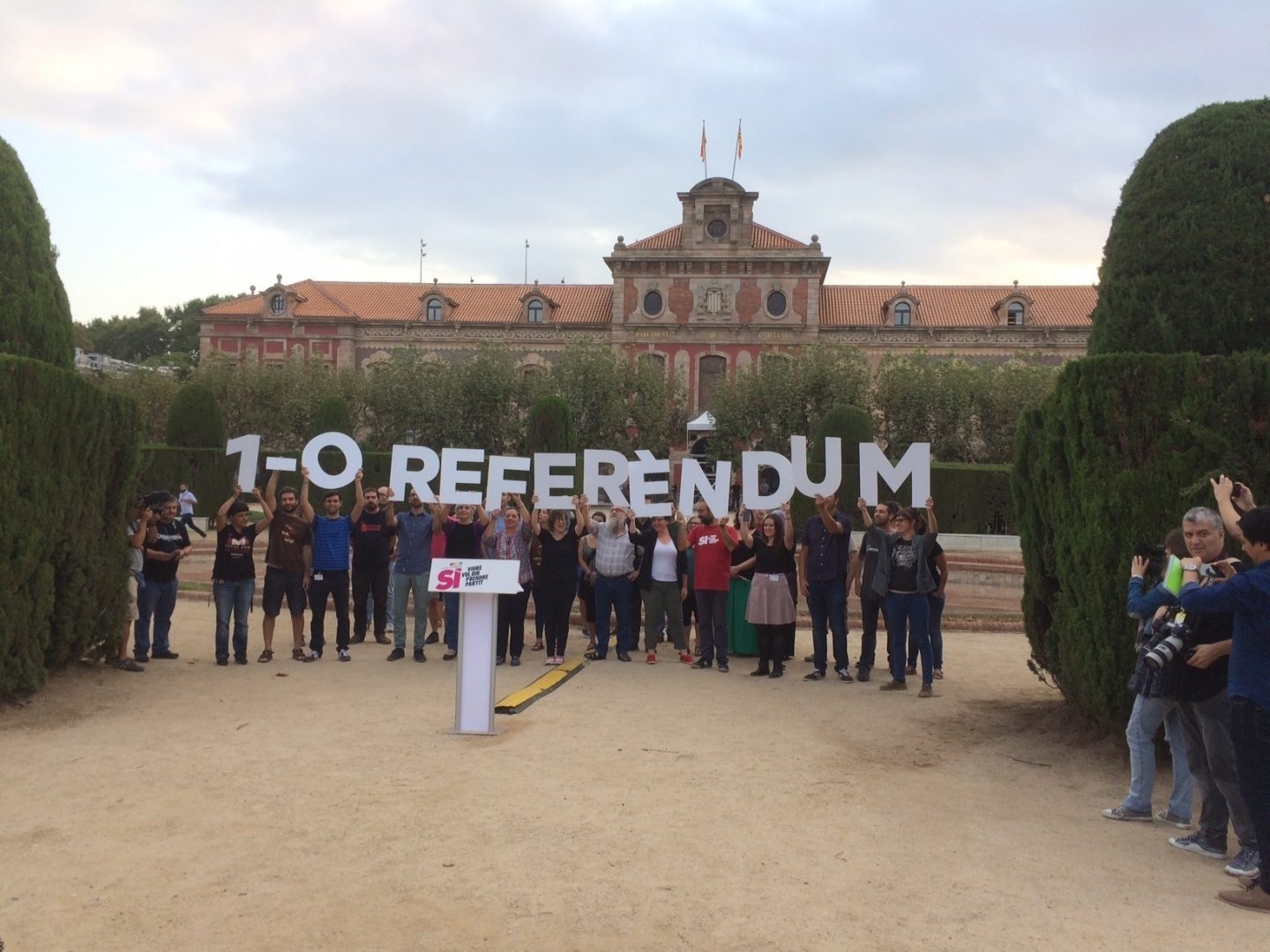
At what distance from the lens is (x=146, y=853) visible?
4.76 metres

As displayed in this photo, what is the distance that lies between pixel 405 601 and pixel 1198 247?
7.54m

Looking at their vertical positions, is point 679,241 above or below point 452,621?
above

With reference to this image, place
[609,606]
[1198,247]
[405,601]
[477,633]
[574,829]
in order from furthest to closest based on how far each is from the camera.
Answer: [405,601] < [609,606] < [477,633] < [1198,247] < [574,829]

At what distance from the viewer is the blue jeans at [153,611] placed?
9.73m

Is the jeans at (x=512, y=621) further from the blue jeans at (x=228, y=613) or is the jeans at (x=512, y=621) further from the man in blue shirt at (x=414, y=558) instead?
the blue jeans at (x=228, y=613)

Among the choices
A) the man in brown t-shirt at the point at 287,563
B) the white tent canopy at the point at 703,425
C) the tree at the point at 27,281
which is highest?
the white tent canopy at the point at 703,425

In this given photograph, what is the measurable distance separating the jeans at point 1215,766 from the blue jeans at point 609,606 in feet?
19.7

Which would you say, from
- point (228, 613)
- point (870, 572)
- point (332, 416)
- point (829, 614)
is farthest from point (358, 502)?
point (332, 416)

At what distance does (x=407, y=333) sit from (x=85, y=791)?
46771 mm

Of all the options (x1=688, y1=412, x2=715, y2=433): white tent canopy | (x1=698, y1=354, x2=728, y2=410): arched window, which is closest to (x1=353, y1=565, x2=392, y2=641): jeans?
(x1=688, y1=412, x2=715, y2=433): white tent canopy

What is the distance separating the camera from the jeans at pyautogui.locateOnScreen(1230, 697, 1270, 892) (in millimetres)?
4363

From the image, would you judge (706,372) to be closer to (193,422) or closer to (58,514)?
(193,422)

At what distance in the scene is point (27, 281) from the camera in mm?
8289

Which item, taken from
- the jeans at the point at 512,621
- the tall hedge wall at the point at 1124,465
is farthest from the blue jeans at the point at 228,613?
the tall hedge wall at the point at 1124,465
